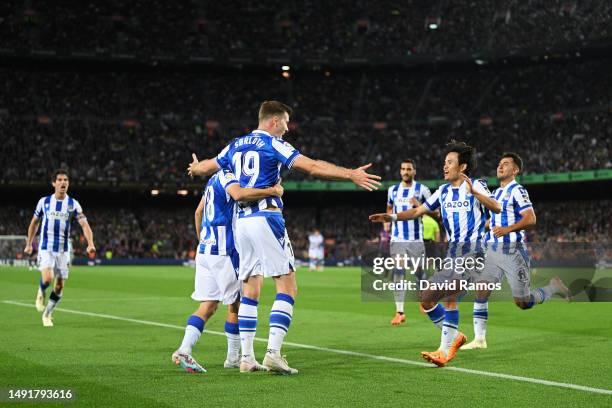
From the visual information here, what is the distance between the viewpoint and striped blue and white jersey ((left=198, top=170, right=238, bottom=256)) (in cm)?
843

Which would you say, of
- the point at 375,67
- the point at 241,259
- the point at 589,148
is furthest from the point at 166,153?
the point at 241,259

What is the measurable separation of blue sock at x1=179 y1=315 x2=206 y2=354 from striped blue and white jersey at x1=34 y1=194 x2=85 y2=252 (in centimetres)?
628

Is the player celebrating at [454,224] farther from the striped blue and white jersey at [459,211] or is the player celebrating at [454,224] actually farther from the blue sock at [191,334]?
the blue sock at [191,334]

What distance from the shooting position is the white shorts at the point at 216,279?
8.41 meters

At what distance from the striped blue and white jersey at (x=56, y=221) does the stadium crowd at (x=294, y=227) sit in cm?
3708

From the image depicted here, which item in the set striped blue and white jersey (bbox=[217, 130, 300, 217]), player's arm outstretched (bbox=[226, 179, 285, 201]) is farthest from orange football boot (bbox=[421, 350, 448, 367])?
player's arm outstretched (bbox=[226, 179, 285, 201])

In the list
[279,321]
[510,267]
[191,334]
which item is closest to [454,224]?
[510,267]

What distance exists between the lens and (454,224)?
9539mm

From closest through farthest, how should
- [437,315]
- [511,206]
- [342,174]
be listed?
[342,174] < [437,315] < [511,206]

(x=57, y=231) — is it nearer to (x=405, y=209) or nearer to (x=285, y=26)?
(x=405, y=209)

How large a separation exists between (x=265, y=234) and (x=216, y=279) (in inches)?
34.5

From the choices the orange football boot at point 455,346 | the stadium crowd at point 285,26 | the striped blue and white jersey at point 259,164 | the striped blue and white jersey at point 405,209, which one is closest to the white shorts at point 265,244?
the striped blue and white jersey at point 259,164

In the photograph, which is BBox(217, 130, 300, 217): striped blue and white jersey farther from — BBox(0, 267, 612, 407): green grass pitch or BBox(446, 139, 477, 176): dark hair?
BBox(446, 139, 477, 176): dark hair

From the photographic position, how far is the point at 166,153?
5681cm
